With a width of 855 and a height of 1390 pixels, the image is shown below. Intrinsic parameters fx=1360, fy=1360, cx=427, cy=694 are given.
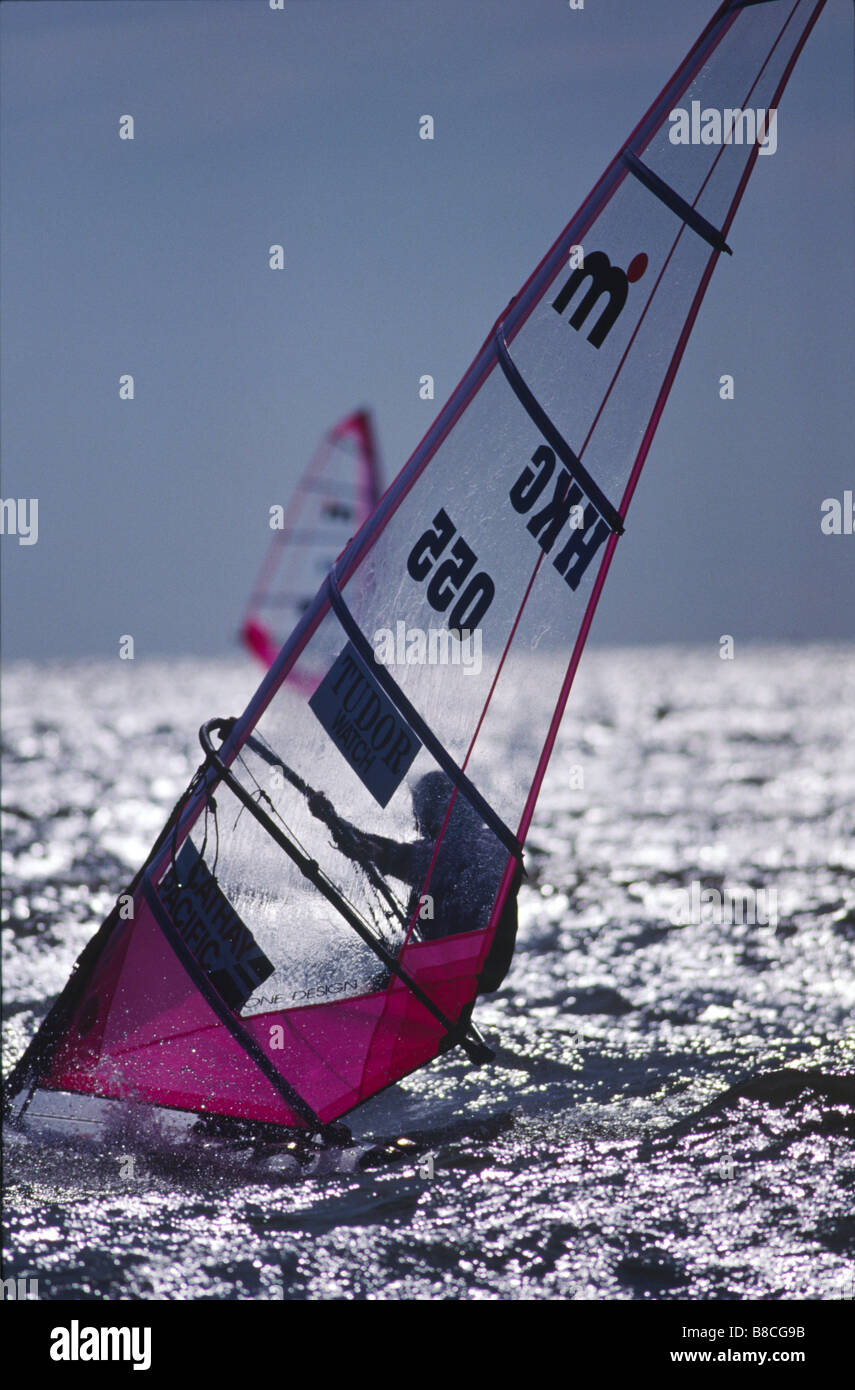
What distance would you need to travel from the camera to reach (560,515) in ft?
14.6

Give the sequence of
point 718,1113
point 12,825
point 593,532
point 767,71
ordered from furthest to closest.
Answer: point 12,825
point 718,1113
point 593,532
point 767,71

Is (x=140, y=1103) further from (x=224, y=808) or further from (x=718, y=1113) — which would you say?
(x=718, y=1113)

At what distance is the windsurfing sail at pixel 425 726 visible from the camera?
4.33 meters

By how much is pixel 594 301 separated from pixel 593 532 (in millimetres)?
735

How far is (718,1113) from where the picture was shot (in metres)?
5.23

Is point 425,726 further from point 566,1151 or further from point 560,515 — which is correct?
point 566,1151
